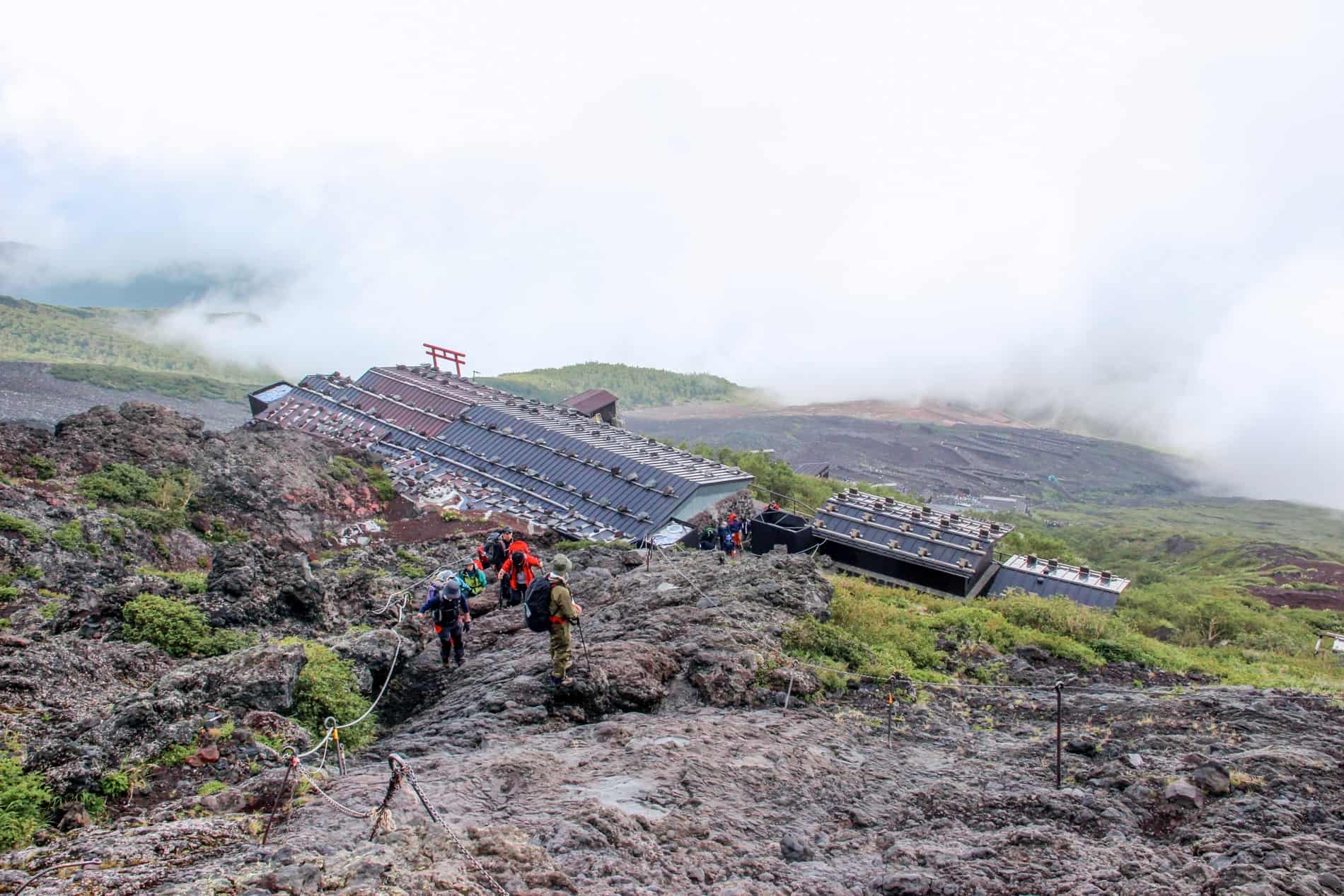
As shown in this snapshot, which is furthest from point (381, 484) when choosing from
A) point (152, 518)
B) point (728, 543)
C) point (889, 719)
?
point (889, 719)

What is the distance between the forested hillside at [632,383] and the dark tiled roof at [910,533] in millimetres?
73882

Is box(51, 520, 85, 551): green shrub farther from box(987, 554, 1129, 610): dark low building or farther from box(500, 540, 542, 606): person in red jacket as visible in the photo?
box(987, 554, 1129, 610): dark low building

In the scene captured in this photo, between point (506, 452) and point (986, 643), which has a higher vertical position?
point (506, 452)

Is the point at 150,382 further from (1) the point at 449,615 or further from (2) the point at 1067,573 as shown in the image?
(2) the point at 1067,573

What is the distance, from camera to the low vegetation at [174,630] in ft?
35.5

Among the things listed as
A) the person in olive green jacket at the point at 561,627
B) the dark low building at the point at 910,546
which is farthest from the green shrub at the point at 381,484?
the person in olive green jacket at the point at 561,627

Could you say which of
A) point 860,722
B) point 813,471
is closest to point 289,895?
point 860,722

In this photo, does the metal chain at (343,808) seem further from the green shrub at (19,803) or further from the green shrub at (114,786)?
the green shrub at (19,803)

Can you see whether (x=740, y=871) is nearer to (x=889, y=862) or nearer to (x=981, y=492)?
(x=889, y=862)

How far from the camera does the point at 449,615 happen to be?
11.7 metres

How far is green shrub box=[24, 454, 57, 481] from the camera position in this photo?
19.3 meters

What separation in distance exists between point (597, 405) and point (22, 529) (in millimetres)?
39136

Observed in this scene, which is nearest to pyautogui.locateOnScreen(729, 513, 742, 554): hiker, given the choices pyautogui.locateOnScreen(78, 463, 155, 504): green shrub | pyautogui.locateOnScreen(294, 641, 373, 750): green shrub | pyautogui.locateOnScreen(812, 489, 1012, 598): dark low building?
pyautogui.locateOnScreen(812, 489, 1012, 598): dark low building

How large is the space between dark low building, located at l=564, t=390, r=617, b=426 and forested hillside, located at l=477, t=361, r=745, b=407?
4435 cm
